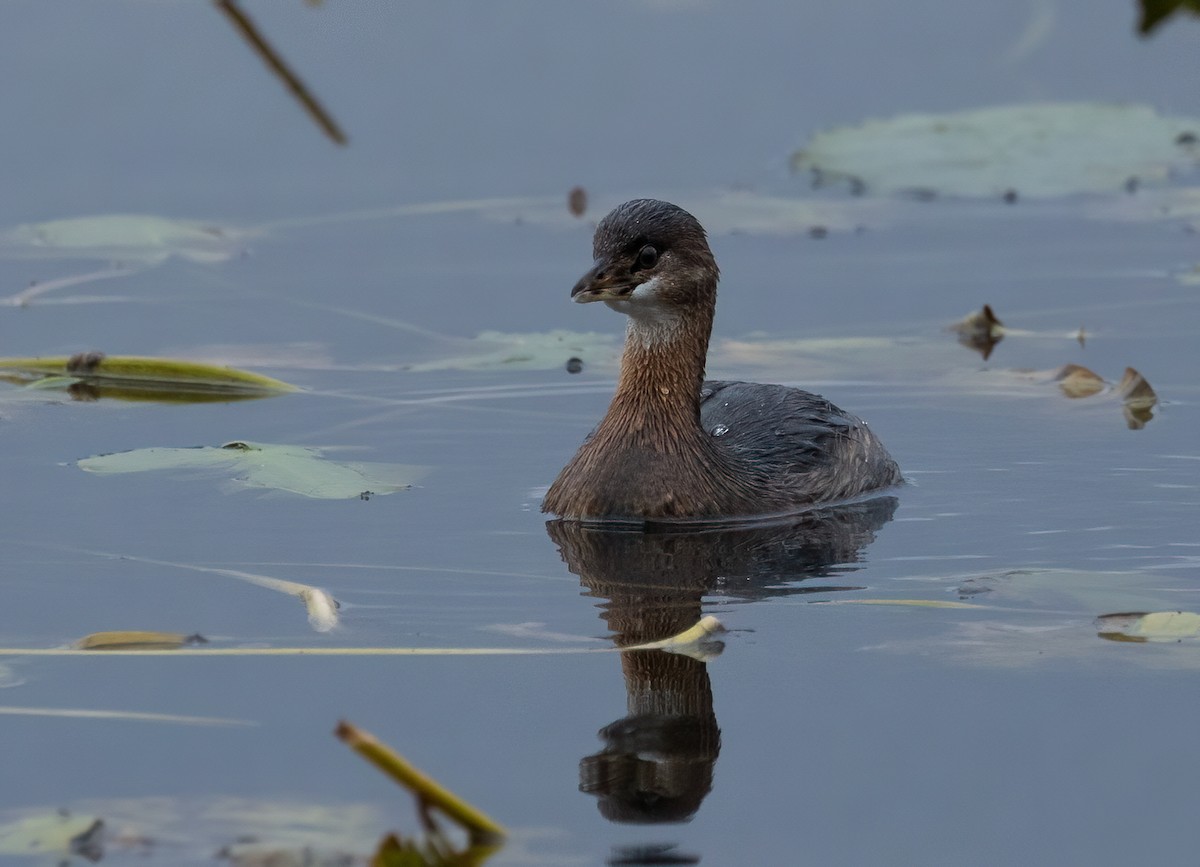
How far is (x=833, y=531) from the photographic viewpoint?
8047 mm

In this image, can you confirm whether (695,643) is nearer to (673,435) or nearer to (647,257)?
(673,435)

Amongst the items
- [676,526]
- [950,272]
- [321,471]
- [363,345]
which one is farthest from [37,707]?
[950,272]

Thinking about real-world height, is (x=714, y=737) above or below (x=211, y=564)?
below

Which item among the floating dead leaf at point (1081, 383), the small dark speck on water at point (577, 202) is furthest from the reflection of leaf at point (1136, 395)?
the small dark speck on water at point (577, 202)

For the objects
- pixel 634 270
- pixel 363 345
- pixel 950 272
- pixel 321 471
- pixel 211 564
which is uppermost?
pixel 950 272

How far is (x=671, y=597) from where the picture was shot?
6.82m

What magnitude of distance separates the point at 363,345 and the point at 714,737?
597 cm

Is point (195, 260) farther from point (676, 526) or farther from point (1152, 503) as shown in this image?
point (1152, 503)

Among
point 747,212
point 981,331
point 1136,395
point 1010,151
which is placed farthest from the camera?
point 1010,151

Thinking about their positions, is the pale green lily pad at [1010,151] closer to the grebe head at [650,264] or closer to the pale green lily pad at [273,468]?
the grebe head at [650,264]

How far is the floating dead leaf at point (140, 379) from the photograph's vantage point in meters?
9.69

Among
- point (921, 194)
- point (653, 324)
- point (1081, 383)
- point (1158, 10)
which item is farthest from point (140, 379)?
point (1158, 10)

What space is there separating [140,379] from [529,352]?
1976mm

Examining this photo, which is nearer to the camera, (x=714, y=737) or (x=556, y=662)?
(x=714, y=737)
